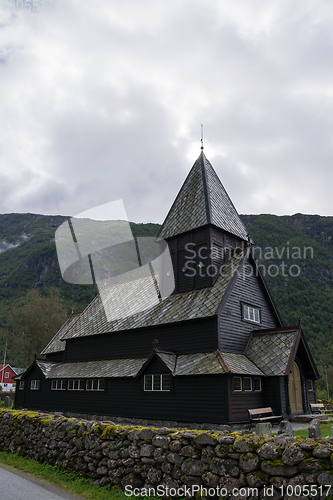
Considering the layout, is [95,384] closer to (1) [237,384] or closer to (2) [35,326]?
(1) [237,384]

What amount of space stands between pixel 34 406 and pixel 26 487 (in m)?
23.6

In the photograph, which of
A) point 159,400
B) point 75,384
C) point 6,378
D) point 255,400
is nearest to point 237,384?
point 255,400

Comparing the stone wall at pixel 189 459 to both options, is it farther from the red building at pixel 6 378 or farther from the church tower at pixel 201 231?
the red building at pixel 6 378

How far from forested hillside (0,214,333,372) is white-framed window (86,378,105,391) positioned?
203 feet

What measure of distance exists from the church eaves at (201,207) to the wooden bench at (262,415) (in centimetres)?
1119

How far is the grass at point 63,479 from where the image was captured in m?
8.07

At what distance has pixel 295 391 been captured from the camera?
22109 mm

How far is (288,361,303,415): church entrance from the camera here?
21.6 meters

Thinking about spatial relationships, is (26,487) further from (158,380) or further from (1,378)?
(1,378)

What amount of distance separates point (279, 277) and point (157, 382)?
335ft

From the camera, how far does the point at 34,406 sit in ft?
98.5

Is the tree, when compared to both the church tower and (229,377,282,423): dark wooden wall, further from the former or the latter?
(229,377,282,423): dark wooden wall

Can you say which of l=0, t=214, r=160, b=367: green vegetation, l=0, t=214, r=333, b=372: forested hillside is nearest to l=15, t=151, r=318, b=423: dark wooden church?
l=0, t=214, r=160, b=367: green vegetation

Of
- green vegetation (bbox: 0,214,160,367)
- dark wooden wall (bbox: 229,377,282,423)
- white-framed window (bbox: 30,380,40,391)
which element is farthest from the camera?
green vegetation (bbox: 0,214,160,367)
